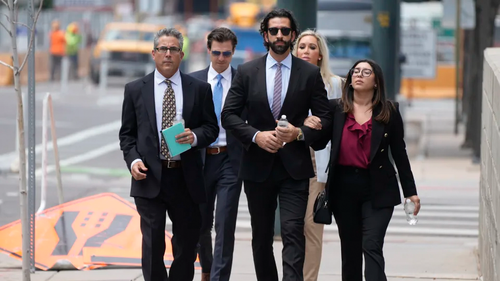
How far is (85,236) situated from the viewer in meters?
8.79

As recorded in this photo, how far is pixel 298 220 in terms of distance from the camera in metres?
6.34

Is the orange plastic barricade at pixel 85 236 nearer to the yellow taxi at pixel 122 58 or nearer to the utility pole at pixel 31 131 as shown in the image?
the utility pole at pixel 31 131

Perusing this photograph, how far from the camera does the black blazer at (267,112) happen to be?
634 centimetres

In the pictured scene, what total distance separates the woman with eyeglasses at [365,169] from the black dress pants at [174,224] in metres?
0.92

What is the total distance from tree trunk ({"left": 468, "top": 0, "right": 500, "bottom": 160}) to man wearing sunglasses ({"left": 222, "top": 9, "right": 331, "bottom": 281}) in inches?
448

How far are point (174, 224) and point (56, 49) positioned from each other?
1155 inches

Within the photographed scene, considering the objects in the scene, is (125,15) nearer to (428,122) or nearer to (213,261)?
(428,122)

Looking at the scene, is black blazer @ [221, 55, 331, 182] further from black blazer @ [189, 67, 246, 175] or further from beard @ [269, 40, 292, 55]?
black blazer @ [189, 67, 246, 175]

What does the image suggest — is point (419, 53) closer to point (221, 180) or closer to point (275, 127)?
point (221, 180)

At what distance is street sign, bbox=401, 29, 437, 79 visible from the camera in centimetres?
2189

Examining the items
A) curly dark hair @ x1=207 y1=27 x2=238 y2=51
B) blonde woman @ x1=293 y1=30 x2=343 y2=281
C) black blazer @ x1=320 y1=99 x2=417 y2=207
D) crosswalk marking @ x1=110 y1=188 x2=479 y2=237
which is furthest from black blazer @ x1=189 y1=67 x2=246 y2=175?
crosswalk marking @ x1=110 y1=188 x2=479 y2=237

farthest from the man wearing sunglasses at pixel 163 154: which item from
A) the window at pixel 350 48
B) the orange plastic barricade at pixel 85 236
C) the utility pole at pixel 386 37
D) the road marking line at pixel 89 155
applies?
the window at pixel 350 48

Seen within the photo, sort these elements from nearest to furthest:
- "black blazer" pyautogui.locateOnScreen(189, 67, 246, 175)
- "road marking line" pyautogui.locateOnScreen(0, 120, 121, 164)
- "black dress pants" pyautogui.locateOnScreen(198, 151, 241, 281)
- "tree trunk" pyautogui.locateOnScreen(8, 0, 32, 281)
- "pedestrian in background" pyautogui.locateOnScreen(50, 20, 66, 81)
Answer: "tree trunk" pyautogui.locateOnScreen(8, 0, 32, 281) → "black dress pants" pyautogui.locateOnScreen(198, 151, 241, 281) → "black blazer" pyautogui.locateOnScreen(189, 67, 246, 175) → "road marking line" pyautogui.locateOnScreen(0, 120, 121, 164) → "pedestrian in background" pyautogui.locateOnScreen(50, 20, 66, 81)

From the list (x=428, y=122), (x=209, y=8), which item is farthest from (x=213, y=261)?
(x=209, y=8)
